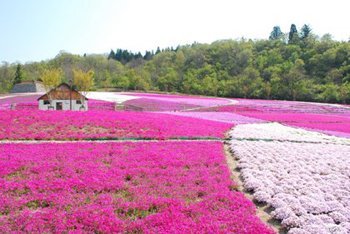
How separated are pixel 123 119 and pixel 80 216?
67.7ft

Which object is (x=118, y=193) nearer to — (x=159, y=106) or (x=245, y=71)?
(x=159, y=106)

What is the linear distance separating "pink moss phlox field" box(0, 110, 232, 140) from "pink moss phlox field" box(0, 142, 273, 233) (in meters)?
4.94

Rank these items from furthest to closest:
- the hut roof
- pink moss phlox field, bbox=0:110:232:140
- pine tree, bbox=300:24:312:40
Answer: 1. pine tree, bbox=300:24:312:40
2. the hut roof
3. pink moss phlox field, bbox=0:110:232:140

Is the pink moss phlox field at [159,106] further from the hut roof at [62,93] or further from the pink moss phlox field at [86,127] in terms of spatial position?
the pink moss phlox field at [86,127]

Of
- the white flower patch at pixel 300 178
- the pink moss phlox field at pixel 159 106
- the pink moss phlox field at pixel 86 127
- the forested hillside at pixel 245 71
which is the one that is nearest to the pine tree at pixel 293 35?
the forested hillside at pixel 245 71

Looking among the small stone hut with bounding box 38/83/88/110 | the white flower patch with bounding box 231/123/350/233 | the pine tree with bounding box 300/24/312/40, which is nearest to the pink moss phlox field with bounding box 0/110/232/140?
the white flower patch with bounding box 231/123/350/233

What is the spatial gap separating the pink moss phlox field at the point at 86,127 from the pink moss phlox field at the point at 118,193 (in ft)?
16.2

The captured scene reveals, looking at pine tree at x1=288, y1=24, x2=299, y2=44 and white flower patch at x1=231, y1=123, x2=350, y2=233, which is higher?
pine tree at x1=288, y1=24, x2=299, y2=44

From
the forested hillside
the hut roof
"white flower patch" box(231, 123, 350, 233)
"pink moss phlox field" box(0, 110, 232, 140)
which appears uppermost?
the forested hillside

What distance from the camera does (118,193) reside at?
13.5 metres

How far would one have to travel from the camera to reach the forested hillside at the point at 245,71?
98.0 m

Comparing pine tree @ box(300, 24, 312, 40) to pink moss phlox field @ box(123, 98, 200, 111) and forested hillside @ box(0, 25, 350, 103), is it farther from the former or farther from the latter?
pink moss phlox field @ box(123, 98, 200, 111)

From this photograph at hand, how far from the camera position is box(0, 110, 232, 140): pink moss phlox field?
25.2 meters

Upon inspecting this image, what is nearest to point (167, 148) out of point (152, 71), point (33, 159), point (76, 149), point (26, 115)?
point (76, 149)
